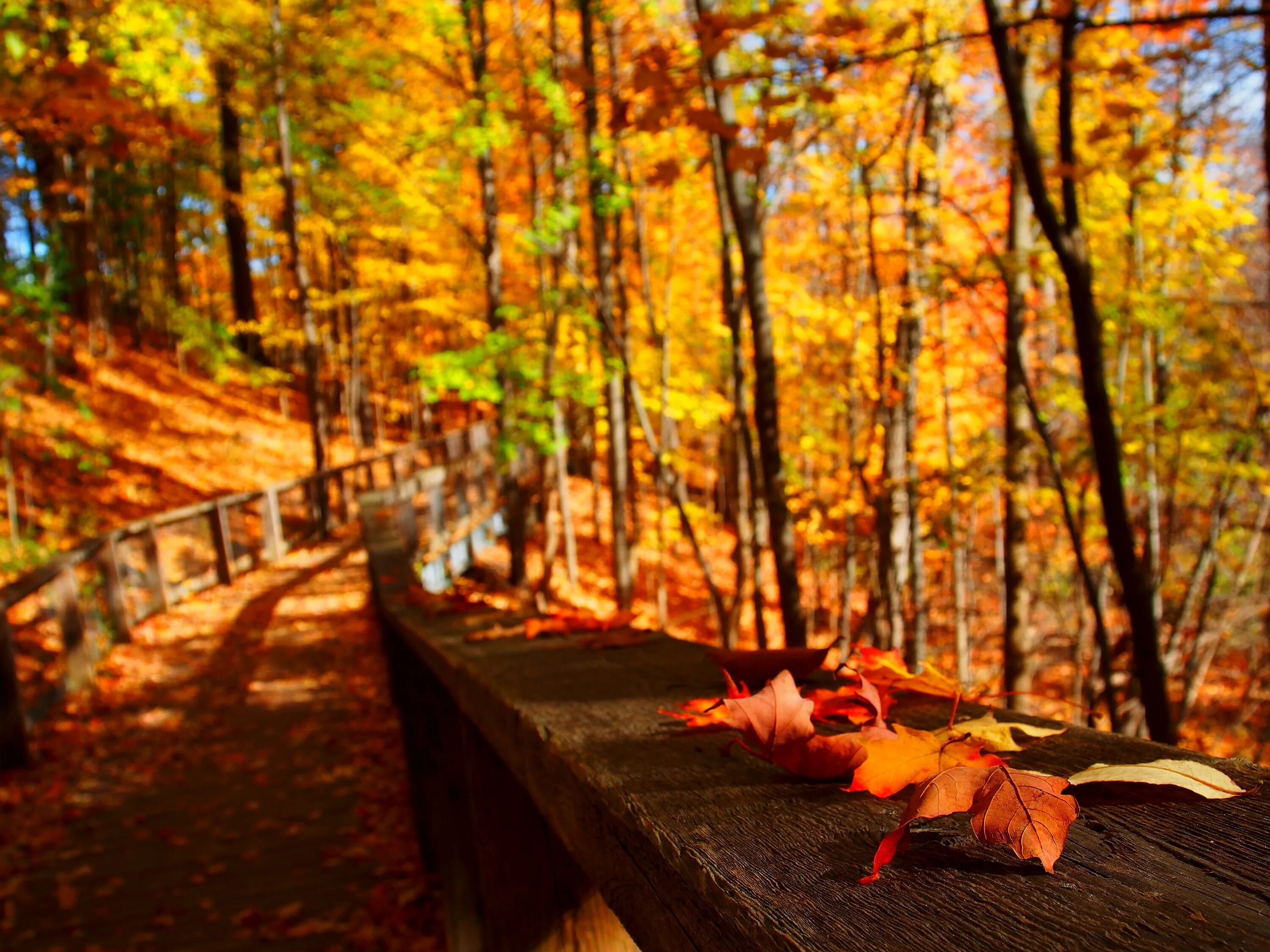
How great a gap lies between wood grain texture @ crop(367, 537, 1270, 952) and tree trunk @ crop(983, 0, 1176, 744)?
9.36 ft

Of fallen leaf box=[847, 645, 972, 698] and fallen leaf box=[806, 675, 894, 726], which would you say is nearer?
fallen leaf box=[806, 675, 894, 726]

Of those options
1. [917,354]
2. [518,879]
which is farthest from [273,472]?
[518,879]

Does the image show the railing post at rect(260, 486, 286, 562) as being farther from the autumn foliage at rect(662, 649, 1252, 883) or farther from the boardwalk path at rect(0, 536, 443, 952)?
the autumn foliage at rect(662, 649, 1252, 883)

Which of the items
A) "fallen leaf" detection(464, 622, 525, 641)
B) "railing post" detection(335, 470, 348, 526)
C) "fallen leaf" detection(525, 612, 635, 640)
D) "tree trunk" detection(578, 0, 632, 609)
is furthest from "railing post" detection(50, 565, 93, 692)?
"railing post" detection(335, 470, 348, 526)

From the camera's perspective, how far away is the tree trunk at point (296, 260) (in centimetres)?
1430

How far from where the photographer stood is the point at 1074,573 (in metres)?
13.0

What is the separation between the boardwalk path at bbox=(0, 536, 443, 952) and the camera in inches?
146

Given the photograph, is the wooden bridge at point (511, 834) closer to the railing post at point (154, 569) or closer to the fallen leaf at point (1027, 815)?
the fallen leaf at point (1027, 815)

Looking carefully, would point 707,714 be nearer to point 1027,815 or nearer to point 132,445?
point 1027,815

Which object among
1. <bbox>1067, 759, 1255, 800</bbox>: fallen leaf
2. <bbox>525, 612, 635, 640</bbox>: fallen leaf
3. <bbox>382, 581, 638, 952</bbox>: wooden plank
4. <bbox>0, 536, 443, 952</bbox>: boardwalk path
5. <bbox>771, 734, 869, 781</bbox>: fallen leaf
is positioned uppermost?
<bbox>1067, 759, 1255, 800</bbox>: fallen leaf


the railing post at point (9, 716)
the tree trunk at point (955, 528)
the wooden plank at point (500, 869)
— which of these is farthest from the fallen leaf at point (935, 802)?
the tree trunk at point (955, 528)

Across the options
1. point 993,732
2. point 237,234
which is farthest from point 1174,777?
point 237,234

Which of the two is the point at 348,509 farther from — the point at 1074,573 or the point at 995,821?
the point at 995,821

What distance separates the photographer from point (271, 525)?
13844mm
